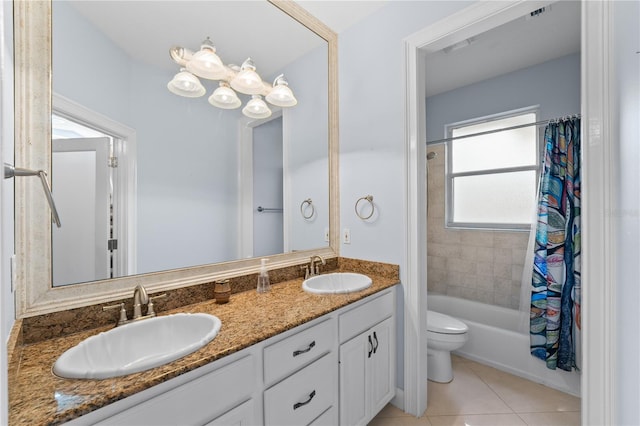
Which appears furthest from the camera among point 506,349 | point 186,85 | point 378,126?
point 506,349

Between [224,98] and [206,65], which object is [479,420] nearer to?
[224,98]

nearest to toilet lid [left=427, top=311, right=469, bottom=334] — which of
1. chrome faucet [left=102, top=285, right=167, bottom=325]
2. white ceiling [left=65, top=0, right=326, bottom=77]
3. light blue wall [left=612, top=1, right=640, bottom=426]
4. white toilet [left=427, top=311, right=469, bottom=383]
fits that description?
white toilet [left=427, top=311, right=469, bottom=383]

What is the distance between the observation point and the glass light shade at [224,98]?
152 cm

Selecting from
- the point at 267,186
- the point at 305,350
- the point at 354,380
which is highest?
the point at 267,186

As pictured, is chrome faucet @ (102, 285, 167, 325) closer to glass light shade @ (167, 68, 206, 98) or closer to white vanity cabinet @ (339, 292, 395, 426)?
white vanity cabinet @ (339, 292, 395, 426)

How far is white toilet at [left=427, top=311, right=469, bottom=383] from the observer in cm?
202

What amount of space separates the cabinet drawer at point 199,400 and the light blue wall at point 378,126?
113cm

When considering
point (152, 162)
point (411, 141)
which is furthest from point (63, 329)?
point (411, 141)

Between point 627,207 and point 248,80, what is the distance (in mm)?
1858

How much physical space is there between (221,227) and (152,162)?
468 mm

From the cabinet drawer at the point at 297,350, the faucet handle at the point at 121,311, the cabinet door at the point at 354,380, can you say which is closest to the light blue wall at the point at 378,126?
the cabinet door at the point at 354,380

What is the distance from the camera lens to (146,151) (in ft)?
4.25

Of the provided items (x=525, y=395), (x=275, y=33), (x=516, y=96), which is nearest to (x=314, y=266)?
(x=275, y=33)

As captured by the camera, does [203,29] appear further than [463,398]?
No
